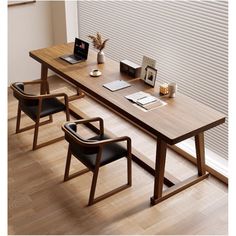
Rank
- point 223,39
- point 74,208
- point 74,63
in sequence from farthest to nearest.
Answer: point 74,63
point 223,39
point 74,208

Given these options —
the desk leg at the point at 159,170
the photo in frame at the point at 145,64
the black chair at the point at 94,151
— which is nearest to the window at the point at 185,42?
the photo in frame at the point at 145,64

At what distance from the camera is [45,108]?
173 inches

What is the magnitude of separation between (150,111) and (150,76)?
52 centimetres

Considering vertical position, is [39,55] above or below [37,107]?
above

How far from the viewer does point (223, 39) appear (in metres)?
3.88

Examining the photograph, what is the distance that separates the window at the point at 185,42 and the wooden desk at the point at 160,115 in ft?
1.38

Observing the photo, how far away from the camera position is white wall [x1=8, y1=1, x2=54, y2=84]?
5.57 metres

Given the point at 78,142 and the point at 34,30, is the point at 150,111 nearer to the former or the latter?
the point at 78,142

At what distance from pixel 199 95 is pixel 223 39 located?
0.64 meters

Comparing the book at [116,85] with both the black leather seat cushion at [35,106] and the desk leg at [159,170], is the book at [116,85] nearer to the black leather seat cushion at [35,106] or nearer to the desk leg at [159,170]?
the black leather seat cushion at [35,106]

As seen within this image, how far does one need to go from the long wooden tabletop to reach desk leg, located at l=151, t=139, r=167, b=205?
20cm

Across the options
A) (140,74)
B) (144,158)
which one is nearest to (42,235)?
(144,158)

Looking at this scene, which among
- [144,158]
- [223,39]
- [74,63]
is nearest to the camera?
[223,39]
